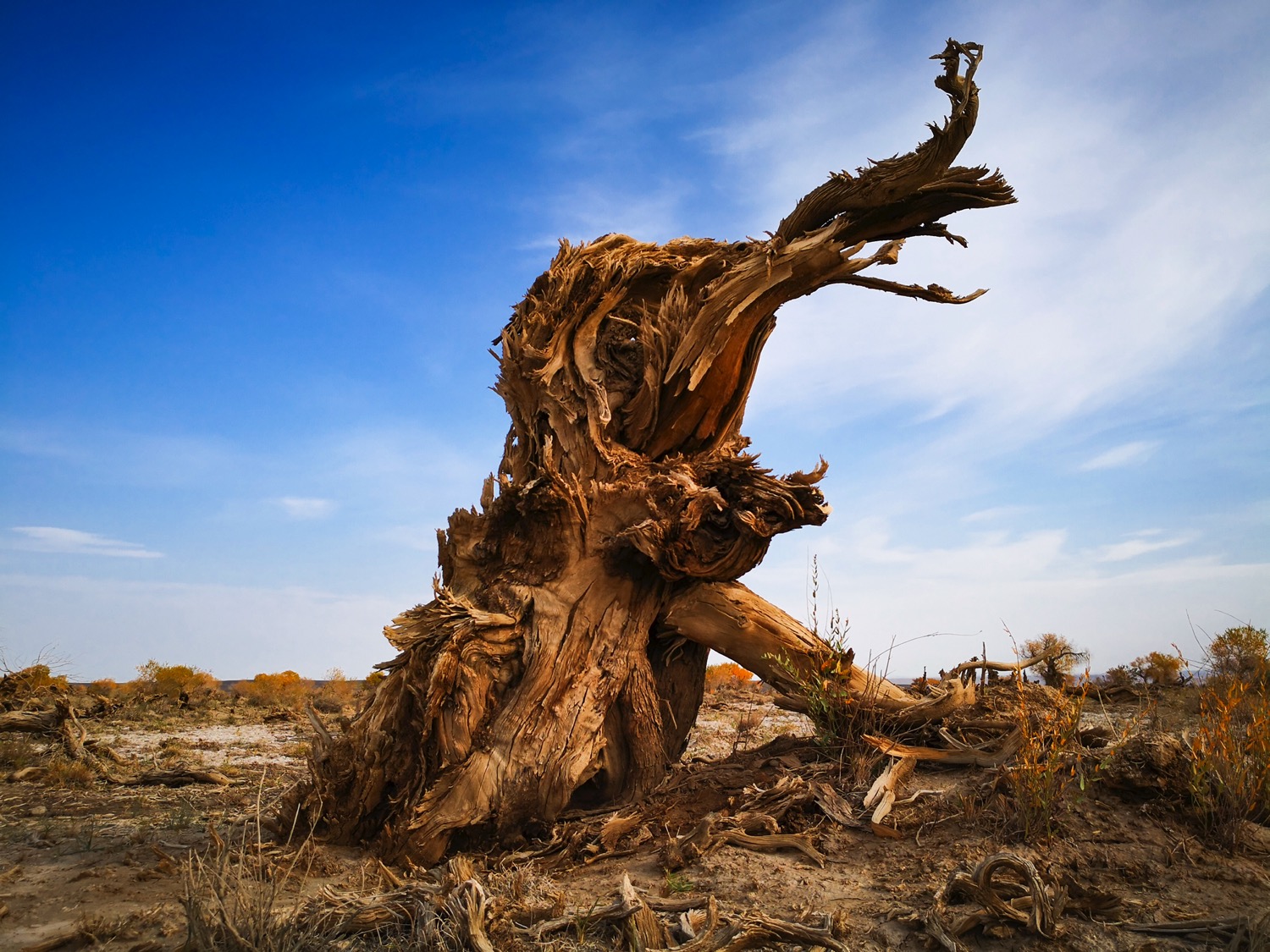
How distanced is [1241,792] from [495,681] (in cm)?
513

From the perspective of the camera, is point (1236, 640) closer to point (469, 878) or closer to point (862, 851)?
point (862, 851)

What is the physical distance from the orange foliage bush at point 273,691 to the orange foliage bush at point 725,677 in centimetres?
1057

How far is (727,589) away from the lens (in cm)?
754

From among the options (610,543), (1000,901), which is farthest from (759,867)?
(610,543)

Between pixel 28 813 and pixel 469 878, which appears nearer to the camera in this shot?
pixel 469 878

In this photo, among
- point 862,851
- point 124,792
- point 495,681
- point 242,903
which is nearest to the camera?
point 242,903

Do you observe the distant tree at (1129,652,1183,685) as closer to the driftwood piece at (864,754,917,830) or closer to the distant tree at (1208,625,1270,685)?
the distant tree at (1208,625,1270,685)

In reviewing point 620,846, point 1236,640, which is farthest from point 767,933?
point 1236,640

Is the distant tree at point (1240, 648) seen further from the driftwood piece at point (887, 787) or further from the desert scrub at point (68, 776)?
the desert scrub at point (68, 776)

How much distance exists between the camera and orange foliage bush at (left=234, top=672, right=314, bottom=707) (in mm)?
19969

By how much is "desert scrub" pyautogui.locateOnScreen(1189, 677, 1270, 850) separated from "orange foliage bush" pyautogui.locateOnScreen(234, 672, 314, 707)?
57.1 ft

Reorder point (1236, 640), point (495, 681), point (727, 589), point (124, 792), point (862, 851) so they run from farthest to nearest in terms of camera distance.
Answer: point (1236, 640)
point (124, 792)
point (727, 589)
point (495, 681)
point (862, 851)

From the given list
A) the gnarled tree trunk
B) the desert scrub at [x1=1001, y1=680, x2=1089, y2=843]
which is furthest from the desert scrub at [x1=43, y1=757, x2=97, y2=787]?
the desert scrub at [x1=1001, y1=680, x2=1089, y2=843]

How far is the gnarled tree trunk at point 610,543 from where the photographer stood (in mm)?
6559
